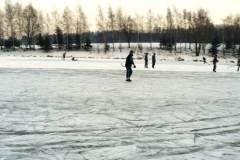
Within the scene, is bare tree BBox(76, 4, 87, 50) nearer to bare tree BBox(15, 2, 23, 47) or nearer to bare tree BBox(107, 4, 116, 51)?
bare tree BBox(107, 4, 116, 51)

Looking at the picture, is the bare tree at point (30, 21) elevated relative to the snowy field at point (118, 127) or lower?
elevated

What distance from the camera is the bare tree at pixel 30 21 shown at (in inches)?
1980

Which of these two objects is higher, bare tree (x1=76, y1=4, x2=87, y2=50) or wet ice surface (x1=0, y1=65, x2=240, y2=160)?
bare tree (x1=76, y1=4, x2=87, y2=50)

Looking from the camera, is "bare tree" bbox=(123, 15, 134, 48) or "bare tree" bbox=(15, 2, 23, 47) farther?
"bare tree" bbox=(123, 15, 134, 48)

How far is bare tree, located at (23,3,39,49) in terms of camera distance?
50.3 meters

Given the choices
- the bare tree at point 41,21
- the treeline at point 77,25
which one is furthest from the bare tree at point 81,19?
the bare tree at point 41,21

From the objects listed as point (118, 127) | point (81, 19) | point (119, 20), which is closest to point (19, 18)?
point (81, 19)

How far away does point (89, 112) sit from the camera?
485cm

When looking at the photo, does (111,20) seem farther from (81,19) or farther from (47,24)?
(47,24)

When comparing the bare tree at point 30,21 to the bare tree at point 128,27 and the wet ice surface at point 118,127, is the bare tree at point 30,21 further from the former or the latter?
the wet ice surface at point 118,127

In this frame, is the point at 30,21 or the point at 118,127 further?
the point at 30,21

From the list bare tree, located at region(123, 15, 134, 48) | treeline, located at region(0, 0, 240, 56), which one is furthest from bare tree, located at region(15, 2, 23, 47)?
bare tree, located at region(123, 15, 134, 48)

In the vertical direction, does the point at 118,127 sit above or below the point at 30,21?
below

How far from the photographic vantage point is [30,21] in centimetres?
5188
